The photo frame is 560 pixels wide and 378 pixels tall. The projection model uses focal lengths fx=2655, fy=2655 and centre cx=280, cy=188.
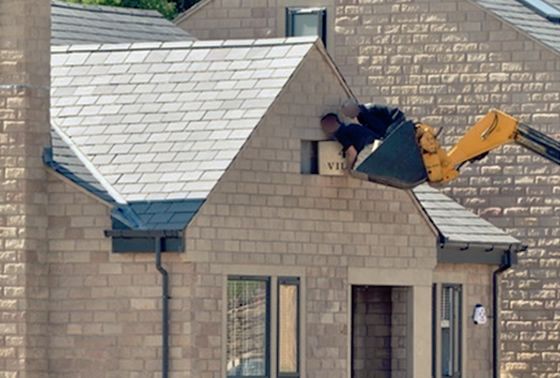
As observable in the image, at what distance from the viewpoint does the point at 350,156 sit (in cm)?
3619

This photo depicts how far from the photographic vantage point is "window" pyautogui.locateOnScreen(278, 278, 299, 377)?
35.7 metres

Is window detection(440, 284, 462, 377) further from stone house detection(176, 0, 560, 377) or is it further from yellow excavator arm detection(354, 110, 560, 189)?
stone house detection(176, 0, 560, 377)

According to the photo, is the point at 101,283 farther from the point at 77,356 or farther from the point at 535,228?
the point at 535,228

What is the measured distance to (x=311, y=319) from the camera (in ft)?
118

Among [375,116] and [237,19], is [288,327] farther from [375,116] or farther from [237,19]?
[237,19]

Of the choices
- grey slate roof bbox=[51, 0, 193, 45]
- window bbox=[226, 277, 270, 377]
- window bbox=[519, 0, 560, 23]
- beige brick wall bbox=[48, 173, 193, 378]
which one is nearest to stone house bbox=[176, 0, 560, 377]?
window bbox=[519, 0, 560, 23]

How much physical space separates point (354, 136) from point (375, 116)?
70cm

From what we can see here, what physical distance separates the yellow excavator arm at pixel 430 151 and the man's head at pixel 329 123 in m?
0.70

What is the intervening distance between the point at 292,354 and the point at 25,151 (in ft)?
14.8

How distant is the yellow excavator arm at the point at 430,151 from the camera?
3581 centimetres

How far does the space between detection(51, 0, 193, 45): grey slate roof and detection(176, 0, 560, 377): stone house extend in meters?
1.31

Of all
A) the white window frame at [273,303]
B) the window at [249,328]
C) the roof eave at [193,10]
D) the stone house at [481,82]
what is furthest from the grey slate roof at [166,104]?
the stone house at [481,82]

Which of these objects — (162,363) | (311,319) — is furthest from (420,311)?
(162,363)

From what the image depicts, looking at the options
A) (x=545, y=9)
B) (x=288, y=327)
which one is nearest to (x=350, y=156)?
(x=288, y=327)
